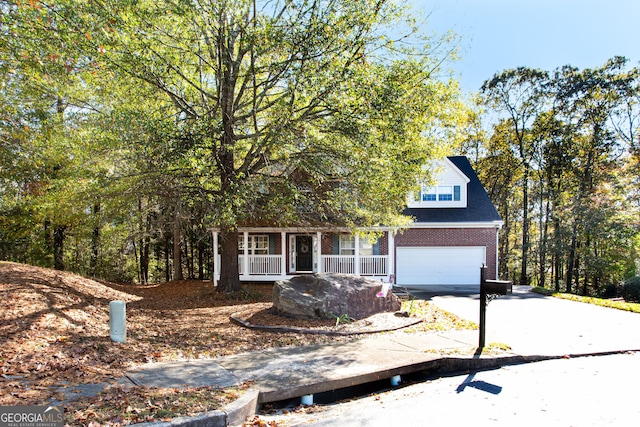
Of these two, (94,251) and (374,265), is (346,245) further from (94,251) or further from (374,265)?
(94,251)

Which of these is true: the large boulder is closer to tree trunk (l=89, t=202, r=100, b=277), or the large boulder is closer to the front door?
the front door

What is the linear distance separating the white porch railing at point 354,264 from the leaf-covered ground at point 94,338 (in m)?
7.32

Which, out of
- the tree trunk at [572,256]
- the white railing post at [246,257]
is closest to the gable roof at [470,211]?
the tree trunk at [572,256]

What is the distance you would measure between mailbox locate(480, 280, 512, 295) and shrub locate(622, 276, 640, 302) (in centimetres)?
1601

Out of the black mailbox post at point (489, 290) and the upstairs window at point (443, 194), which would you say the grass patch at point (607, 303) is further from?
the black mailbox post at point (489, 290)

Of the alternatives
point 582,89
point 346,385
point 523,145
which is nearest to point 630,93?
point 582,89

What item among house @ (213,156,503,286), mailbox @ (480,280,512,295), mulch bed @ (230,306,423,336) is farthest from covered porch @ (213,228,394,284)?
mailbox @ (480,280,512,295)

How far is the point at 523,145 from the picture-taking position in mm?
28906

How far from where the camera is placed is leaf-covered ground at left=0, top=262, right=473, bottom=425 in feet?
14.2

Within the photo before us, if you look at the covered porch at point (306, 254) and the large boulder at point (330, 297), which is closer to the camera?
the large boulder at point (330, 297)

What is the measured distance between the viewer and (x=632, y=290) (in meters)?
18.4

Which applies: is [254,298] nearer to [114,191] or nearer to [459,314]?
[114,191]

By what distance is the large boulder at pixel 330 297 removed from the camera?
916cm

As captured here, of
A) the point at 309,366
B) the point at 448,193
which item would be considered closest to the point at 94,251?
the point at 448,193
